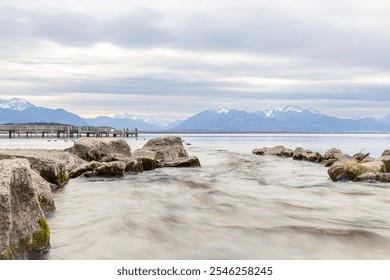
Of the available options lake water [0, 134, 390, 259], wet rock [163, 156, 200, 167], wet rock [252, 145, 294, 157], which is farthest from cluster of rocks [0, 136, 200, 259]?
wet rock [252, 145, 294, 157]

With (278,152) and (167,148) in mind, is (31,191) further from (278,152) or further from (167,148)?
(278,152)

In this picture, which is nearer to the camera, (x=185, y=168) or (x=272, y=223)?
(x=272, y=223)

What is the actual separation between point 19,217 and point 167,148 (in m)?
22.8

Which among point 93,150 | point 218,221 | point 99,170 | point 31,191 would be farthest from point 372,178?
point 93,150

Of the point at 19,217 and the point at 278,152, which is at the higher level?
the point at 19,217

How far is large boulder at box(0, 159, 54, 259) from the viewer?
23.1 feet

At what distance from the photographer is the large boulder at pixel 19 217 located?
704cm

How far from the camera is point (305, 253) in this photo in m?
8.19

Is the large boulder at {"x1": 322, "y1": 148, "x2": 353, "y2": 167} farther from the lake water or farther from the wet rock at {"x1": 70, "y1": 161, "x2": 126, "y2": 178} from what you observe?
the wet rock at {"x1": 70, "y1": 161, "x2": 126, "y2": 178}

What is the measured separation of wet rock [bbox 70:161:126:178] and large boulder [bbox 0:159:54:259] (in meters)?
11.5

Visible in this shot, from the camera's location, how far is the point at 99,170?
20.0 meters
